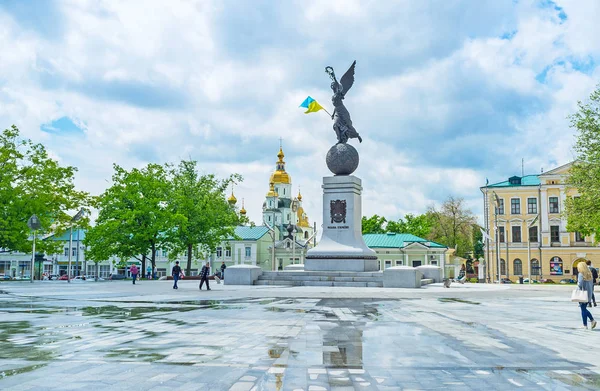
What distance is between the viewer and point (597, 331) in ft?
40.8

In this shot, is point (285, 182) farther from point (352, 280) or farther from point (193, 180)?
point (352, 280)

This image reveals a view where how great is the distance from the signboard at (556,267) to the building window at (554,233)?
8.38 ft

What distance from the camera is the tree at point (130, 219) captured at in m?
50.6

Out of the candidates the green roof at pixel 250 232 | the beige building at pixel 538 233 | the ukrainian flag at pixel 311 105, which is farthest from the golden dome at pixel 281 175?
the ukrainian flag at pixel 311 105

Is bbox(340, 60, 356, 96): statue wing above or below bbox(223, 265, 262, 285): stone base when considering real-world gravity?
above

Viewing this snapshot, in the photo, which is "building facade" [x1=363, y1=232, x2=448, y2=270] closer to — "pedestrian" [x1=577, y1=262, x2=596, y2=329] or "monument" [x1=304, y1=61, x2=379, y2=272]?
"monument" [x1=304, y1=61, x2=379, y2=272]

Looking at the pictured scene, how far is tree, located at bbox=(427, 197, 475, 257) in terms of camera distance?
86438mm

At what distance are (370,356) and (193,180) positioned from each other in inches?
2178

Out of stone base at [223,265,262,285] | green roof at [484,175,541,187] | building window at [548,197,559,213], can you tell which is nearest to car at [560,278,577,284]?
Answer: building window at [548,197,559,213]

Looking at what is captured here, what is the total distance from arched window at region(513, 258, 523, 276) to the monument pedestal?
4188 centimetres

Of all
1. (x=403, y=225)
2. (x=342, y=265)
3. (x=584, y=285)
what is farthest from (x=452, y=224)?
(x=584, y=285)

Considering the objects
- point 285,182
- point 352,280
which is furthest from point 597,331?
point 285,182

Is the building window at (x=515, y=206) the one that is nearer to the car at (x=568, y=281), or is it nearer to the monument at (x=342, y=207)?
the car at (x=568, y=281)

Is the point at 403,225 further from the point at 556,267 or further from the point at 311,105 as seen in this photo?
the point at 311,105
